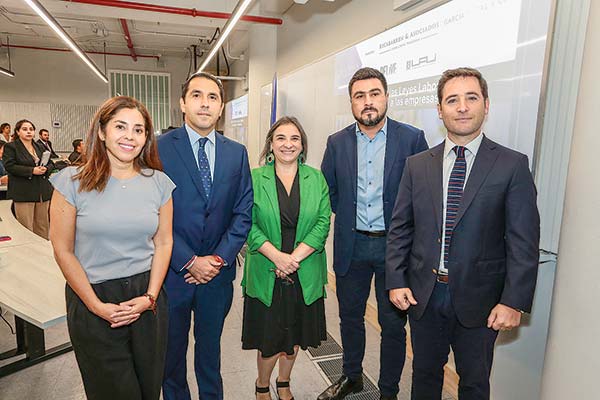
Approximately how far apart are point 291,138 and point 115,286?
1095mm

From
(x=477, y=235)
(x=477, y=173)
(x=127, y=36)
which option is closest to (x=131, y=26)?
(x=127, y=36)

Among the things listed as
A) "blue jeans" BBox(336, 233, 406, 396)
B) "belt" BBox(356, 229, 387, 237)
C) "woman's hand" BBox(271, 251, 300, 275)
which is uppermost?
"belt" BBox(356, 229, 387, 237)

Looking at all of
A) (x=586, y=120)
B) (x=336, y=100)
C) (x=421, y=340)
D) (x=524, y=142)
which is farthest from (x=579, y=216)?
(x=336, y=100)

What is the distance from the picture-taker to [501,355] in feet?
7.03

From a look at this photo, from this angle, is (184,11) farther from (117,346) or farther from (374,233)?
(117,346)

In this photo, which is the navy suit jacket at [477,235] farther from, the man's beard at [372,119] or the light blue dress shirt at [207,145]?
the light blue dress shirt at [207,145]

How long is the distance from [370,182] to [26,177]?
166 inches

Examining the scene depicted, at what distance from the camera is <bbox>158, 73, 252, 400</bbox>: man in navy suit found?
6.45 ft

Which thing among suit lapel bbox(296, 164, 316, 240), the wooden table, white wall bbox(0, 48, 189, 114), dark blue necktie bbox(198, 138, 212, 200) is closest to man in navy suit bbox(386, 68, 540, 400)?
suit lapel bbox(296, 164, 316, 240)

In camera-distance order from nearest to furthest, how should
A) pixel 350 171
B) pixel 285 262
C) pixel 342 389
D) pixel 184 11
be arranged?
pixel 285 262
pixel 350 171
pixel 342 389
pixel 184 11

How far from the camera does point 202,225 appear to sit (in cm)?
199

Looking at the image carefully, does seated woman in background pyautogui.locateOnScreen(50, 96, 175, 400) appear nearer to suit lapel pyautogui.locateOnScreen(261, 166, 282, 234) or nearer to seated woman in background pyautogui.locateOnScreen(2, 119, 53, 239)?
suit lapel pyautogui.locateOnScreen(261, 166, 282, 234)

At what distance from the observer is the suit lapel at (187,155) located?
6.46 feet

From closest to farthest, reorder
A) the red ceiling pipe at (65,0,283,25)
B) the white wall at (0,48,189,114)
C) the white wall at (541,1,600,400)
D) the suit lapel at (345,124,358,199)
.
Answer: the white wall at (541,1,600,400)
the suit lapel at (345,124,358,199)
the red ceiling pipe at (65,0,283,25)
the white wall at (0,48,189,114)
